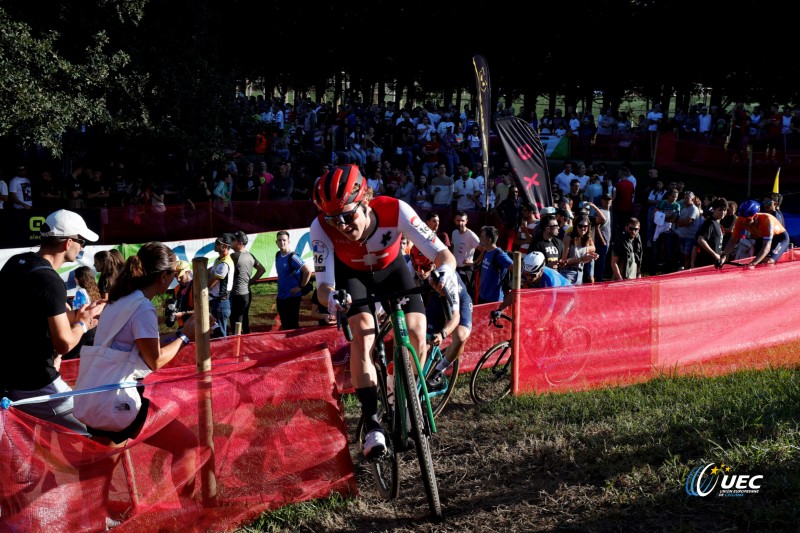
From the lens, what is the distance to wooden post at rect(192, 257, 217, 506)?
5.60 meters

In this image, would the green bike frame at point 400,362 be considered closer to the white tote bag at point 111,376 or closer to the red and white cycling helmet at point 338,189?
the red and white cycling helmet at point 338,189

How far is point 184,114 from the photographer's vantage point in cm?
2308

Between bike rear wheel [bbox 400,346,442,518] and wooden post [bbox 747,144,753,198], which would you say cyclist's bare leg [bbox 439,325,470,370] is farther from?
wooden post [bbox 747,144,753,198]

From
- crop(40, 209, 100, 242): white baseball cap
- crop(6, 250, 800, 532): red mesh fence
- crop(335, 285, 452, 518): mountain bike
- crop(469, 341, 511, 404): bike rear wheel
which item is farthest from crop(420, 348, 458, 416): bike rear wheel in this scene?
crop(40, 209, 100, 242): white baseball cap

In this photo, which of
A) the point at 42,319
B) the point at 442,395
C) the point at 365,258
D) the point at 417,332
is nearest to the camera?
the point at 42,319

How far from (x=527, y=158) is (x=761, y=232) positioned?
13.9 feet

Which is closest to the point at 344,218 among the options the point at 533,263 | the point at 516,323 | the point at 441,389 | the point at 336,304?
the point at 336,304

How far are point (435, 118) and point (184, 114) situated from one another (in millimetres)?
12052

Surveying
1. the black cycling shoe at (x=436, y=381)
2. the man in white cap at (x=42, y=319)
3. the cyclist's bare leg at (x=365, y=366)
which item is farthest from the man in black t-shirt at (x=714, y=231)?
the man in white cap at (x=42, y=319)

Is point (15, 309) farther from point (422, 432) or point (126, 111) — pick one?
point (126, 111)

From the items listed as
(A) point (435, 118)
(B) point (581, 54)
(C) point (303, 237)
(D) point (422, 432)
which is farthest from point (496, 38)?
(D) point (422, 432)

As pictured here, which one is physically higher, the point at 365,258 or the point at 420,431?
the point at 365,258

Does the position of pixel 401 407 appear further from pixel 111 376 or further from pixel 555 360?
pixel 555 360

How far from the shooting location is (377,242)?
634 centimetres
